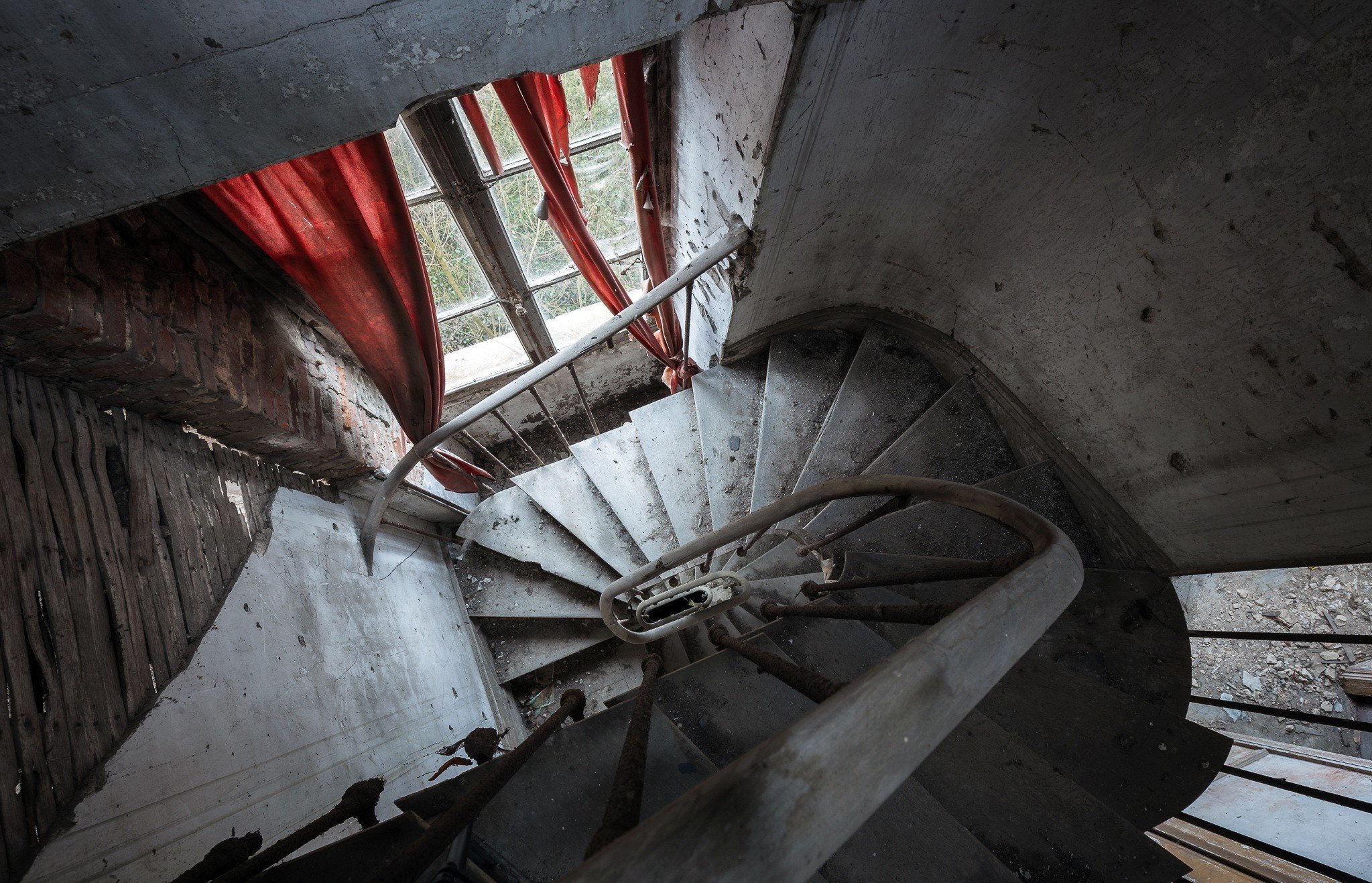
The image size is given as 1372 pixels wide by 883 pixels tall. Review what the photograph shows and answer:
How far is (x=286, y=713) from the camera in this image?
1.70 meters

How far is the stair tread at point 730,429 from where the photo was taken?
9.84ft

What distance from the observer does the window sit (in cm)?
285

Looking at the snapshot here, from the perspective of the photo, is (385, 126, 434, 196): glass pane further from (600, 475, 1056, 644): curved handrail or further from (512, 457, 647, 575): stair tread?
(600, 475, 1056, 644): curved handrail

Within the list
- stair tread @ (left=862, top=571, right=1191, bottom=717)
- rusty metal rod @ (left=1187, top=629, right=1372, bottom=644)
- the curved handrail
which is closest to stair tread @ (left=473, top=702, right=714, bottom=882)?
the curved handrail

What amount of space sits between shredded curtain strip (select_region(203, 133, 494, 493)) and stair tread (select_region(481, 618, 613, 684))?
4.93ft

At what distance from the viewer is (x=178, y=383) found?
5.34ft

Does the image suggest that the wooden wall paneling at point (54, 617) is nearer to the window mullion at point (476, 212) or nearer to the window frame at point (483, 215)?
the window frame at point (483, 215)

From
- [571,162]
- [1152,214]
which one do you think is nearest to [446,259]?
[571,162]

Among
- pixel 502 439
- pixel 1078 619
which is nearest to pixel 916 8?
pixel 1078 619

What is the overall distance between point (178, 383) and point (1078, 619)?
300 cm

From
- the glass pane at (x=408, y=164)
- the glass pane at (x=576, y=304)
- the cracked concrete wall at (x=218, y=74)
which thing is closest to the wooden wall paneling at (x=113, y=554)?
the cracked concrete wall at (x=218, y=74)

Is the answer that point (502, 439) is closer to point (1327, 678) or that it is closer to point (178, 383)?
point (178, 383)

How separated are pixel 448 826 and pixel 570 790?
0.49 meters

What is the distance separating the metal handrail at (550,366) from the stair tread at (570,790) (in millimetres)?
1505
